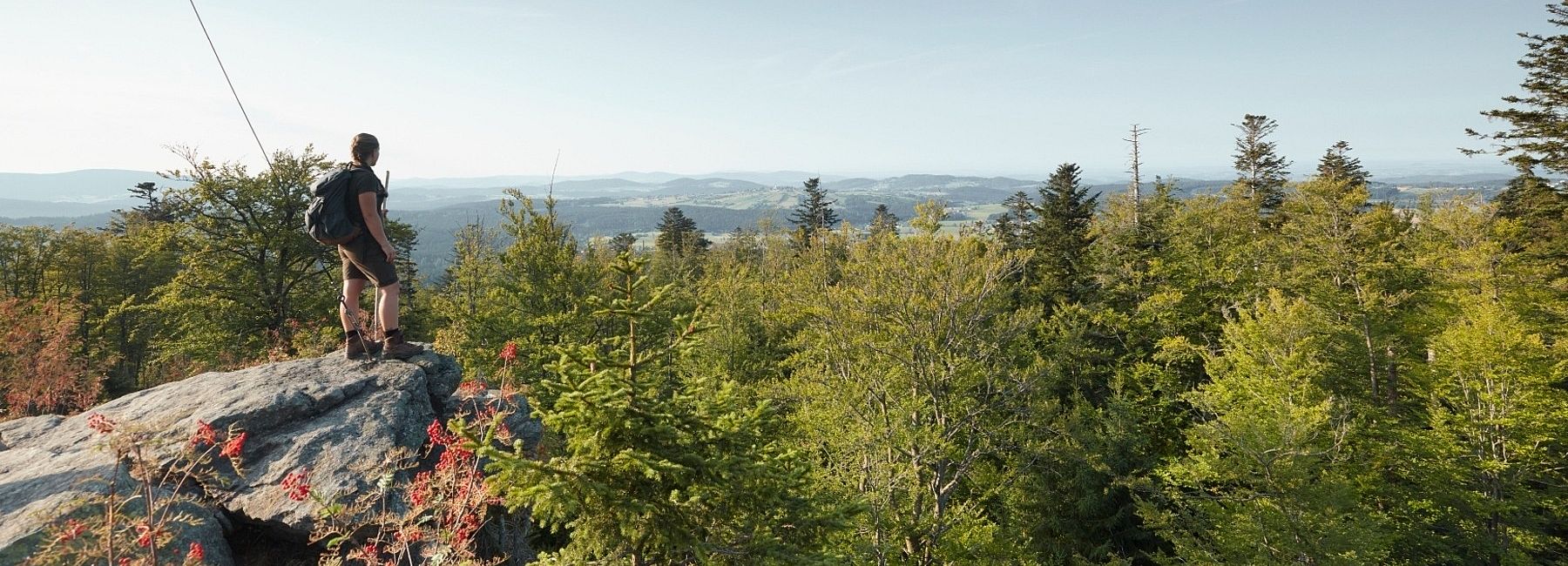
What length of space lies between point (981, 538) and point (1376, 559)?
10.3 metres

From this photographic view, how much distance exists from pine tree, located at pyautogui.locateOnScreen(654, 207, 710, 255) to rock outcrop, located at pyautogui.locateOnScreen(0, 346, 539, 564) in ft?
155

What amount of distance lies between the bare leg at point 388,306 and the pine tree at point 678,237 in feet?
155

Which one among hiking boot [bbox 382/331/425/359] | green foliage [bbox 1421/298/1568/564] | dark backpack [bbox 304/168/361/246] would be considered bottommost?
green foliage [bbox 1421/298/1568/564]

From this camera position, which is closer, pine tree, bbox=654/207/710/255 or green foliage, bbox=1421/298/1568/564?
green foliage, bbox=1421/298/1568/564

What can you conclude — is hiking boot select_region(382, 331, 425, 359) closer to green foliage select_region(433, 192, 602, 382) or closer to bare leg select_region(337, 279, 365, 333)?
bare leg select_region(337, 279, 365, 333)

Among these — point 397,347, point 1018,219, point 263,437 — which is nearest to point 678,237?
point 1018,219

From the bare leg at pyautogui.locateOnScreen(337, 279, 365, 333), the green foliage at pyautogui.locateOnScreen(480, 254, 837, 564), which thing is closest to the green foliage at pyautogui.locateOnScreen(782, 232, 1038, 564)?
the green foliage at pyautogui.locateOnScreen(480, 254, 837, 564)

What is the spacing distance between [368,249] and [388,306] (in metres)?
0.82

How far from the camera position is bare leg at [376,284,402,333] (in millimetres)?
7055

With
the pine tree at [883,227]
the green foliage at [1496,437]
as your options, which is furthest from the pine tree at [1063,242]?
the green foliage at [1496,437]

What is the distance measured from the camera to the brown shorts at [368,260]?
665 centimetres

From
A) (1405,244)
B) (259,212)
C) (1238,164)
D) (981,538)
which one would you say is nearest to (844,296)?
(981,538)

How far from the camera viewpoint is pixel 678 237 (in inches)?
2399

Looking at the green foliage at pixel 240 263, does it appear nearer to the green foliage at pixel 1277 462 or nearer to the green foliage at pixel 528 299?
the green foliage at pixel 528 299
